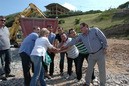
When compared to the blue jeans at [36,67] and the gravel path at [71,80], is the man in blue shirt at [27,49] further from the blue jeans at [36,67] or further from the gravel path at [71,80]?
the gravel path at [71,80]

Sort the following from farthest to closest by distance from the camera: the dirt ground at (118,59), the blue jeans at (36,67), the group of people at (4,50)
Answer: the dirt ground at (118,59)
the group of people at (4,50)
the blue jeans at (36,67)

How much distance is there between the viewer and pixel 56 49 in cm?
1055

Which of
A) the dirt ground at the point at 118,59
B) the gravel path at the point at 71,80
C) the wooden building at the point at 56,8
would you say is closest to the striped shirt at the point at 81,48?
the gravel path at the point at 71,80

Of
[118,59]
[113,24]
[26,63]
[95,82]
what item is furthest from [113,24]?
[26,63]

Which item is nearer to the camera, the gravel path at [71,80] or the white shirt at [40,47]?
the white shirt at [40,47]

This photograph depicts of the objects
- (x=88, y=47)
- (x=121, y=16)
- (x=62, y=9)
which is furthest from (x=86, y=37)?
(x=62, y=9)

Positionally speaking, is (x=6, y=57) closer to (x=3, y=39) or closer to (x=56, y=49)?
(x=3, y=39)

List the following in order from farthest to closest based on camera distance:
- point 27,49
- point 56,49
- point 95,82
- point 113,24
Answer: point 113,24
point 95,82
point 56,49
point 27,49

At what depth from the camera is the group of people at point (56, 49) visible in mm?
9773

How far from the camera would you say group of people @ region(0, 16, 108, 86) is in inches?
385

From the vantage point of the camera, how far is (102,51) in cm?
1058

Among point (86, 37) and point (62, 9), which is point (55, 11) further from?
point (86, 37)

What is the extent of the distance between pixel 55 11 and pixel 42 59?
64.4 metres

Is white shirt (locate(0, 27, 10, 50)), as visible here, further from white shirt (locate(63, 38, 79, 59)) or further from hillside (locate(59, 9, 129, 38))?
hillside (locate(59, 9, 129, 38))
